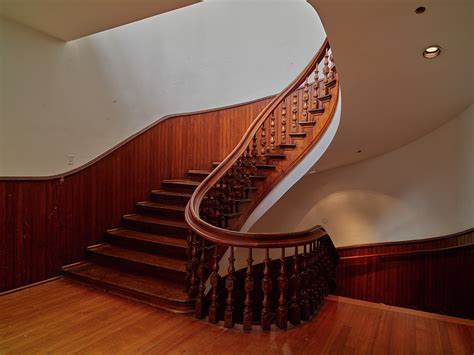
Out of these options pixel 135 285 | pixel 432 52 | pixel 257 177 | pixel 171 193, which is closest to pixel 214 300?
pixel 135 285

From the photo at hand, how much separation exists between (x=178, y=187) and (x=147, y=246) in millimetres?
1076

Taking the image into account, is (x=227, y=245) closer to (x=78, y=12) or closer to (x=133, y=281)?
(x=133, y=281)

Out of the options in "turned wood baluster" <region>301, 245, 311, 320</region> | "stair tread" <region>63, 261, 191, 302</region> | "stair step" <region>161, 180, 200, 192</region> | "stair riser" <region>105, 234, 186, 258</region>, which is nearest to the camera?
"turned wood baluster" <region>301, 245, 311, 320</region>

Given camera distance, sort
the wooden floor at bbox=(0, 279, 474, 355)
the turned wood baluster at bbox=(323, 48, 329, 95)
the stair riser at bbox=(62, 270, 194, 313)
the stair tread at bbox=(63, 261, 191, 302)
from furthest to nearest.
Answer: the turned wood baluster at bbox=(323, 48, 329, 95), the stair tread at bbox=(63, 261, 191, 302), the stair riser at bbox=(62, 270, 194, 313), the wooden floor at bbox=(0, 279, 474, 355)

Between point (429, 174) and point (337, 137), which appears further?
point (429, 174)

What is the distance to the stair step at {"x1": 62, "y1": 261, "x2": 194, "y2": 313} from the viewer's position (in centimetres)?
212

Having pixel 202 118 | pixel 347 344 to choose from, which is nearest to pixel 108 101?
pixel 202 118

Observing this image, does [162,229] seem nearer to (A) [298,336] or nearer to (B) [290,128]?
(A) [298,336]

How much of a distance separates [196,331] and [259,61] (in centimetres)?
381

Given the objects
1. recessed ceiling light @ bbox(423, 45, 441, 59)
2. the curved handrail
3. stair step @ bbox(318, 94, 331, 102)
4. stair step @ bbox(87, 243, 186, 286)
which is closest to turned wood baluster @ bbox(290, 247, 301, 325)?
the curved handrail

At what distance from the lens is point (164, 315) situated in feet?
6.64

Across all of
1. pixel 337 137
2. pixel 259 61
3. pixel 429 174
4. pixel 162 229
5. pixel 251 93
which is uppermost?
pixel 259 61

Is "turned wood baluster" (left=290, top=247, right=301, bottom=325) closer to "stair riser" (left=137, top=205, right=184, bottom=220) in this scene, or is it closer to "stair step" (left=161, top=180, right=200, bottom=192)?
"stair riser" (left=137, top=205, right=184, bottom=220)

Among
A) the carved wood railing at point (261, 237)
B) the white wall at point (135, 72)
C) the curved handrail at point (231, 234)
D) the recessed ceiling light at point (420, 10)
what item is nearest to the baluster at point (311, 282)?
the carved wood railing at point (261, 237)
